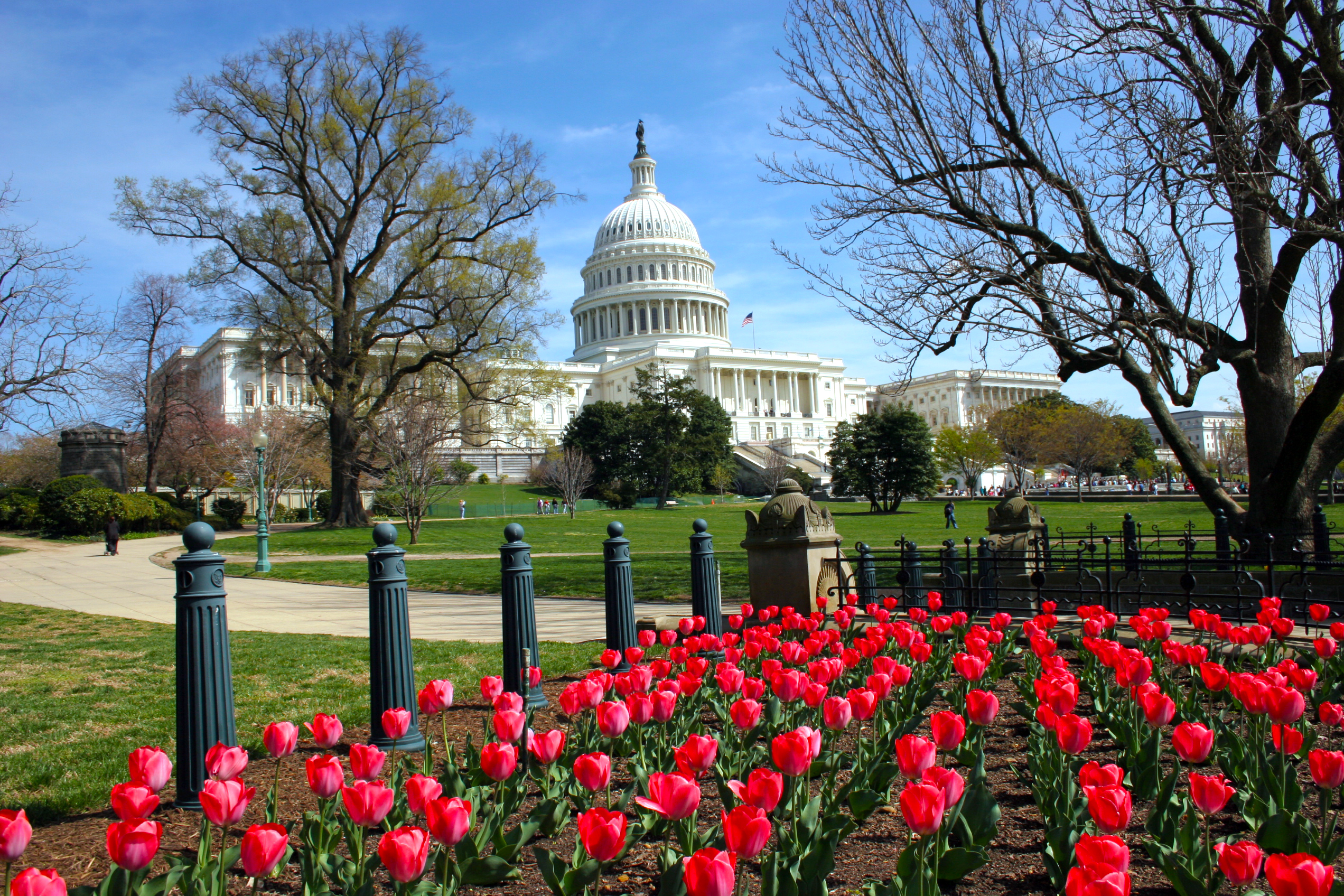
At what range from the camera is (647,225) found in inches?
4587

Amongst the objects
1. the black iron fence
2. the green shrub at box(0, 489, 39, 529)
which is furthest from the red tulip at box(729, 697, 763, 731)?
the green shrub at box(0, 489, 39, 529)

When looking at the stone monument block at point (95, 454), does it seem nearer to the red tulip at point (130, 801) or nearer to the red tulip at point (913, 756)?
the red tulip at point (130, 801)

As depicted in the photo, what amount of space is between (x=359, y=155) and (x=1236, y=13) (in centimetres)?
2867

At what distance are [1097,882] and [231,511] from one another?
45.6 meters

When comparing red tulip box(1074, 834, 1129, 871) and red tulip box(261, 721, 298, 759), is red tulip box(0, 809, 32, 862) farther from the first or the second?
red tulip box(1074, 834, 1129, 871)

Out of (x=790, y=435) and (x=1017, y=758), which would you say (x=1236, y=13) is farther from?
(x=790, y=435)

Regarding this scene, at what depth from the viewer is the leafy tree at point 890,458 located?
51.7m

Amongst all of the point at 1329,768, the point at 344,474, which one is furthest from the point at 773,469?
the point at 1329,768

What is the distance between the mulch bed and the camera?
3168 millimetres

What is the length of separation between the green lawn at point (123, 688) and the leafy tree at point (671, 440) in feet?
162

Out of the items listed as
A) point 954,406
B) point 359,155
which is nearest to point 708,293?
point 954,406

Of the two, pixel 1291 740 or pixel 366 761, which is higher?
pixel 366 761

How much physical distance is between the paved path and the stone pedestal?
1.69 meters

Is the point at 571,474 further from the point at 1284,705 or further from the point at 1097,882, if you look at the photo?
the point at 1097,882
